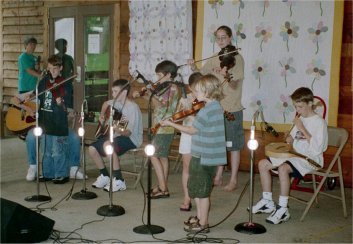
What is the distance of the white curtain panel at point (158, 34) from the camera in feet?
20.6

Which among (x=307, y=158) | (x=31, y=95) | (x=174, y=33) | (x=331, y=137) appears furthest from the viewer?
(x=174, y=33)

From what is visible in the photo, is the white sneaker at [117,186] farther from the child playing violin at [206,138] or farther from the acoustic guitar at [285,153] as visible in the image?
the acoustic guitar at [285,153]

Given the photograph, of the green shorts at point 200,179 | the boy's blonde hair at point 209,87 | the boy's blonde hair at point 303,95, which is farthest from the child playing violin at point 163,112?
the boy's blonde hair at point 303,95

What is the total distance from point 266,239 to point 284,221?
1.53 feet

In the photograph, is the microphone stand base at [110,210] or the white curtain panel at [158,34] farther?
the white curtain panel at [158,34]

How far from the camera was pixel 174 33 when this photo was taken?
6406 millimetres

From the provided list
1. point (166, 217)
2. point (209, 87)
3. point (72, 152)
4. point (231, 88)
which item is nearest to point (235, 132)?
point (231, 88)

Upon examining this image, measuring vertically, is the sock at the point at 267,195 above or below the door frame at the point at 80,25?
below

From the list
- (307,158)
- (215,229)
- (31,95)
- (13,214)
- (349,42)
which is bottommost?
(215,229)

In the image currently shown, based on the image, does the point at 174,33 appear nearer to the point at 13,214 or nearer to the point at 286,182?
the point at 286,182

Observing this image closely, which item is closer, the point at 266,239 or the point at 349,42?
the point at 266,239

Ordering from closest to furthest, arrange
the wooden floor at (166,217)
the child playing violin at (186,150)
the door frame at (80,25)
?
the wooden floor at (166,217) < the child playing violin at (186,150) < the door frame at (80,25)

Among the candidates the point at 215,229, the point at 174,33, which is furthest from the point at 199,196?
the point at 174,33

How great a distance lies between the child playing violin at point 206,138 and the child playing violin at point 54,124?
180 cm
